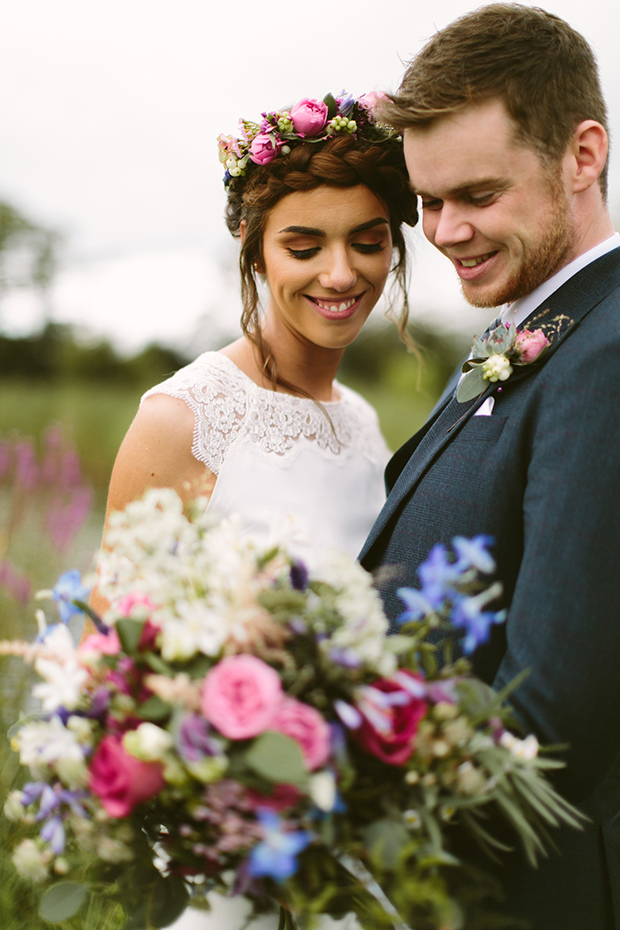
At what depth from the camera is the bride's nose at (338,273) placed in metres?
2.63

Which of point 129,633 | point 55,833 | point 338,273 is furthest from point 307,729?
point 338,273

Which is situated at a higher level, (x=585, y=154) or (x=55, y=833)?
(x=585, y=154)

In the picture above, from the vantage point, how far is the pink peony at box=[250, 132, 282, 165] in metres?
2.68

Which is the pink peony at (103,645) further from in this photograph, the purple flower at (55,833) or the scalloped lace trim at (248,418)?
the scalloped lace trim at (248,418)

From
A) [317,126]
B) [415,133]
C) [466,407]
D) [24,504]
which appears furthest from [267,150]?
[24,504]

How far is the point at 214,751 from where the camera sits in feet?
3.32

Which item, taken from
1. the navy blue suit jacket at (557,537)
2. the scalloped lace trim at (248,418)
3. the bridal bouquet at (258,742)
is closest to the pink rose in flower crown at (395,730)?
the bridal bouquet at (258,742)

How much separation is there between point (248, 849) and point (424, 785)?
11.9 inches

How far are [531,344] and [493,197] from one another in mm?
469

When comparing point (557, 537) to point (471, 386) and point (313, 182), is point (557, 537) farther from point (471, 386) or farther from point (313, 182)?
point (313, 182)

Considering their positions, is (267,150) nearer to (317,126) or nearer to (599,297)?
(317,126)

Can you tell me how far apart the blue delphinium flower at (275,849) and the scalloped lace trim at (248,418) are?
172 cm

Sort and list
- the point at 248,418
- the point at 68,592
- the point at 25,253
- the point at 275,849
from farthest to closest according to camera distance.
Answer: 1. the point at 25,253
2. the point at 248,418
3. the point at 68,592
4. the point at 275,849

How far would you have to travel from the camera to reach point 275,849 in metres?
0.97
